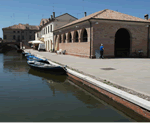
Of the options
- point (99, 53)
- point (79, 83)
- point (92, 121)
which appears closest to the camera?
point (92, 121)

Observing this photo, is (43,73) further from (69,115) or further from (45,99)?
(69,115)

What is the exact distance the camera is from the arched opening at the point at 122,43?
2156cm

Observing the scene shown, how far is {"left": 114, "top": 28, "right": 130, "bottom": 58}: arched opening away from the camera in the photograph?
21.6 meters

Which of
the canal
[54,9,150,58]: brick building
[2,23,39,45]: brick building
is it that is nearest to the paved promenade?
the canal

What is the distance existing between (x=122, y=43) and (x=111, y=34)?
2.86 metres

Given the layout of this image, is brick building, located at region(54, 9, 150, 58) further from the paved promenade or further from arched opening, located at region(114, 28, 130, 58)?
the paved promenade

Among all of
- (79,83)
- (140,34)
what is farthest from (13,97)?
(140,34)

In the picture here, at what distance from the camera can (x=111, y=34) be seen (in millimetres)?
19844

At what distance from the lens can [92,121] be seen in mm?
4289

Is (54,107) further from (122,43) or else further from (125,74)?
(122,43)

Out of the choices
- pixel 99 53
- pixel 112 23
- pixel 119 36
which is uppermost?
pixel 112 23

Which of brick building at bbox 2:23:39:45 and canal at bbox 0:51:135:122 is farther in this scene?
brick building at bbox 2:23:39:45

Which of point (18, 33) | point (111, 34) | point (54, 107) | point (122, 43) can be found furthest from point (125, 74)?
point (18, 33)

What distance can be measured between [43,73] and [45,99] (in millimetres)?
5968
